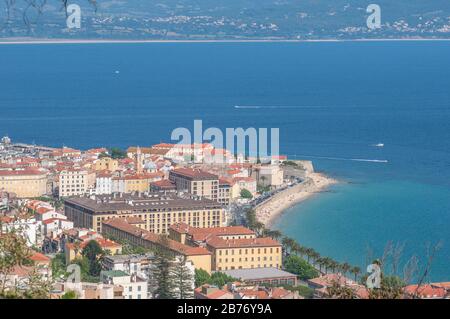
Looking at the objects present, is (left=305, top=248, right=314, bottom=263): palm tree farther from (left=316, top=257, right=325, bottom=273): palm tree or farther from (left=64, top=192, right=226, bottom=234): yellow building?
(left=64, top=192, right=226, bottom=234): yellow building

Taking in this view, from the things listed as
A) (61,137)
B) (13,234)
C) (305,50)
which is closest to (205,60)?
(305,50)

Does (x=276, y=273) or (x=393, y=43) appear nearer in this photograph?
(x=276, y=273)

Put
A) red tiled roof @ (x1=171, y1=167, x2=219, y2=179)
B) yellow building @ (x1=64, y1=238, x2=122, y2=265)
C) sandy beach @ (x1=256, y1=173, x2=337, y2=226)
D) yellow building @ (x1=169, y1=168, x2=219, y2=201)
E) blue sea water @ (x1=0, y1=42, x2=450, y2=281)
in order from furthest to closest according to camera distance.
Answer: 1. red tiled roof @ (x1=171, y1=167, x2=219, y2=179)
2. yellow building @ (x1=169, y1=168, x2=219, y2=201)
3. sandy beach @ (x1=256, y1=173, x2=337, y2=226)
4. blue sea water @ (x1=0, y1=42, x2=450, y2=281)
5. yellow building @ (x1=64, y1=238, x2=122, y2=265)

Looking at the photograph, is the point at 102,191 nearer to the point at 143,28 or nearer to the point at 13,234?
the point at 13,234

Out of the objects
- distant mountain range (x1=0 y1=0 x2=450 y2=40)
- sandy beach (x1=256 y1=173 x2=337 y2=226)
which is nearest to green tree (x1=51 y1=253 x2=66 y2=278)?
sandy beach (x1=256 y1=173 x2=337 y2=226)
